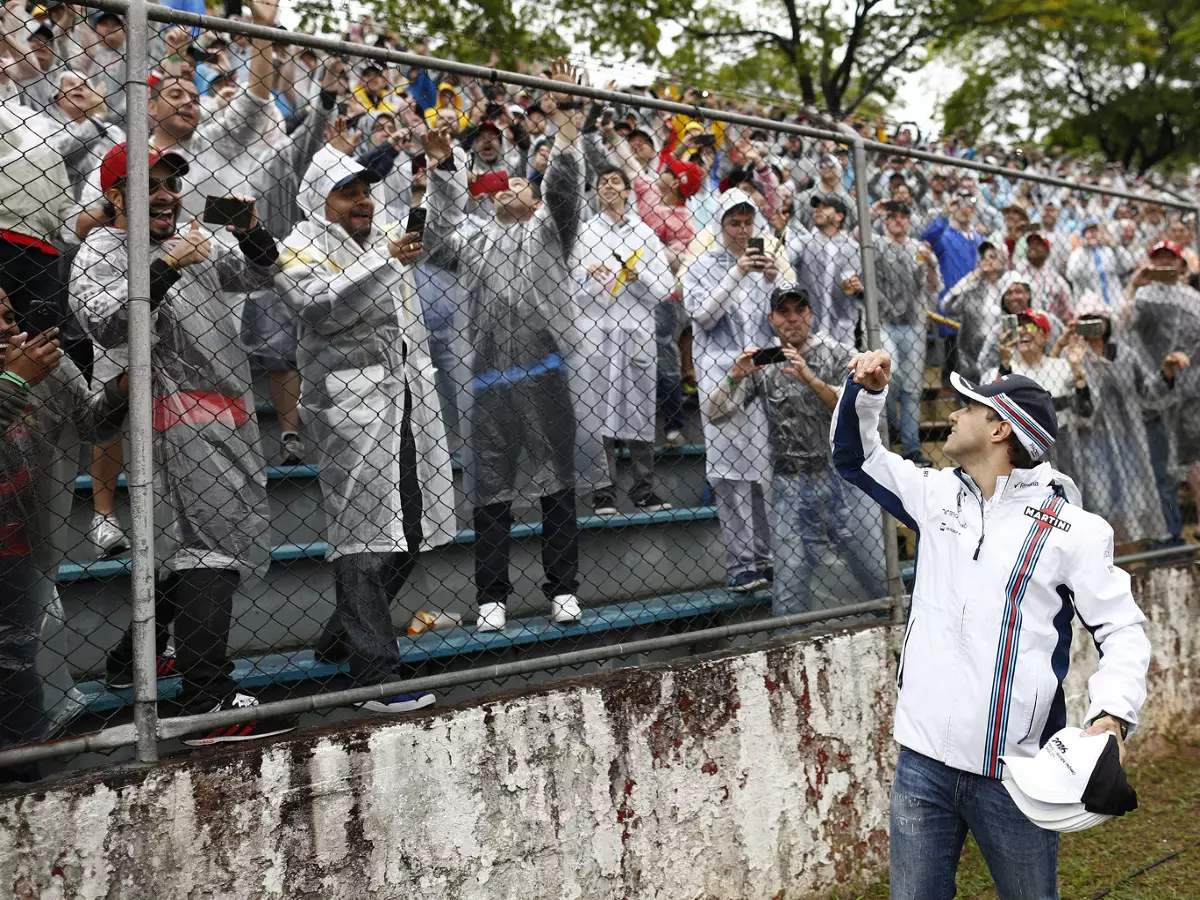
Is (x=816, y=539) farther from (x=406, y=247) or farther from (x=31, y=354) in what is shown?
(x=31, y=354)

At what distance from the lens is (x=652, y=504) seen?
199 inches

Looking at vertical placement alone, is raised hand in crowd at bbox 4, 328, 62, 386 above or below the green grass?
above

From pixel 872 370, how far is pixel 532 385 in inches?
65.3

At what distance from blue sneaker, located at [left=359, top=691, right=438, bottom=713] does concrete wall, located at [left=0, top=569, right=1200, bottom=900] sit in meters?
0.44

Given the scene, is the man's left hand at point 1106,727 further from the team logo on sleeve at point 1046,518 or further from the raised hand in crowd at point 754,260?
the raised hand in crowd at point 754,260

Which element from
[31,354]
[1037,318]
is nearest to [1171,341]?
[1037,318]

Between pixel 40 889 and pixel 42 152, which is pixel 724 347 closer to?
pixel 42 152

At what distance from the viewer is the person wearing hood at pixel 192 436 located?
3.18 metres

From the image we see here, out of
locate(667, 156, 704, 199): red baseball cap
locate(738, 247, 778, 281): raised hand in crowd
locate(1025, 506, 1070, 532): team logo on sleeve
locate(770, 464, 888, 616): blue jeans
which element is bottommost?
locate(770, 464, 888, 616): blue jeans

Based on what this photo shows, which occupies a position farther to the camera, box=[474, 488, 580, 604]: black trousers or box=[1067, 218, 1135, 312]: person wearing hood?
box=[1067, 218, 1135, 312]: person wearing hood

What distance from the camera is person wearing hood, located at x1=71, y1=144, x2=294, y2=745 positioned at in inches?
125

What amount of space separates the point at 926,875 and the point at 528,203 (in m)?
3.28

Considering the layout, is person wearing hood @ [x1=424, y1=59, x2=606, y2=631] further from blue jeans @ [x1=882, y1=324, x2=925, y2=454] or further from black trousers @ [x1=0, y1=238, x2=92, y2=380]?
blue jeans @ [x1=882, y1=324, x2=925, y2=454]

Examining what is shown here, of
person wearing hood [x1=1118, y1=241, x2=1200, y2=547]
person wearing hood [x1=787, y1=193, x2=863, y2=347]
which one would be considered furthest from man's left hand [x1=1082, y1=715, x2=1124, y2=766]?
person wearing hood [x1=1118, y1=241, x2=1200, y2=547]
